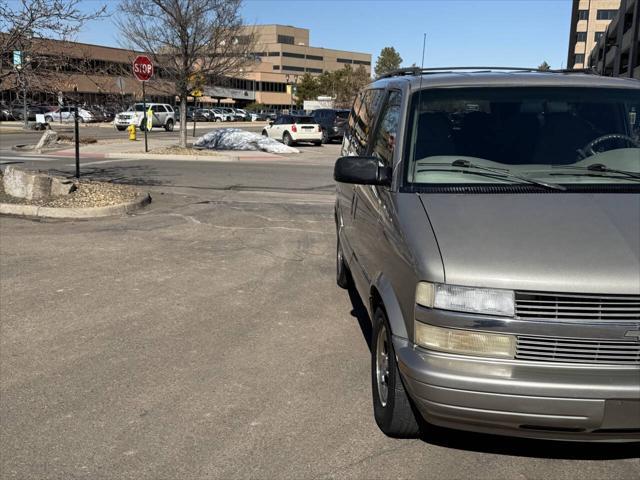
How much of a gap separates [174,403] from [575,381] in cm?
237

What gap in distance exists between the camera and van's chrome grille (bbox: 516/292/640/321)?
276 centimetres

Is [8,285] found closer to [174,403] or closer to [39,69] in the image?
[174,403]

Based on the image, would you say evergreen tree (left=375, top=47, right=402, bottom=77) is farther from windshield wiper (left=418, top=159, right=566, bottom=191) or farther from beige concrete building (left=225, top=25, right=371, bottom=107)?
windshield wiper (left=418, top=159, right=566, bottom=191)

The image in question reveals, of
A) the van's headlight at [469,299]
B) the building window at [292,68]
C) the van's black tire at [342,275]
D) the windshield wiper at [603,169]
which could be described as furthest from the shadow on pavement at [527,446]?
the building window at [292,68]

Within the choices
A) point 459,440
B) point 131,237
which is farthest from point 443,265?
point 131,237

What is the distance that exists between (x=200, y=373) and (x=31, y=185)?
7.68 m

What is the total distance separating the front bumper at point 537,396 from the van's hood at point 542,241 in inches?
14.3

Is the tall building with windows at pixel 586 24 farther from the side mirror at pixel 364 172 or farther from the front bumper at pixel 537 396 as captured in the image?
the front bumper at pixel 537 396

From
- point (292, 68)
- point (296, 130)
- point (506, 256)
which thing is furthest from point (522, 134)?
point (292, 68)

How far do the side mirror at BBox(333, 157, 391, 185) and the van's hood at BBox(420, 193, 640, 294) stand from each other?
1.46 ft

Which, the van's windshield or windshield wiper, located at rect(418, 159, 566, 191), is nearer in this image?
windshield wiper, located at rect(418, 159, 566, 191)

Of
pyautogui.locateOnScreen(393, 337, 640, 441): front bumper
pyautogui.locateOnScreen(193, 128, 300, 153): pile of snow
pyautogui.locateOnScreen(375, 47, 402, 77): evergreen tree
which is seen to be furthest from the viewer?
pyautogui.locateOnScreen(375, 47, 402, 77): evergreen tree

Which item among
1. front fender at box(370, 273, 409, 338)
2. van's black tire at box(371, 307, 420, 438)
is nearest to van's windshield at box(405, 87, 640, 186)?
front fender at box(370, 273, 409, 338)

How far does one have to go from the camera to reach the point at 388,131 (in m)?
4.41
